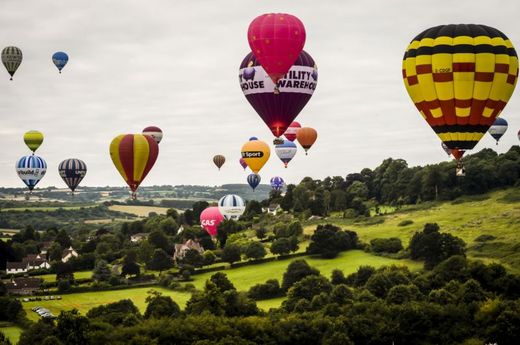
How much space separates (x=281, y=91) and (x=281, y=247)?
40.9 meters

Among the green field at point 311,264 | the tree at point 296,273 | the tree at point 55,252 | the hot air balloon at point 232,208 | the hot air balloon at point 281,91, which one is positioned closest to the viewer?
the hot air balloon at point 281,91

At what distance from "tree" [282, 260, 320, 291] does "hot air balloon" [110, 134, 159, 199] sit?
18571mm

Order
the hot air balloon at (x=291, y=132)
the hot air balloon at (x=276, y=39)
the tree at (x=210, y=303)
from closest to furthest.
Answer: the hot air balloon at (x=276, y=39)
the tree at (x=210, y=303)
the hot air balloon at (x=291, y=132)

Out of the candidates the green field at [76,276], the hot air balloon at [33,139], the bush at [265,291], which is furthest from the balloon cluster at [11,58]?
the bush at [265,291]

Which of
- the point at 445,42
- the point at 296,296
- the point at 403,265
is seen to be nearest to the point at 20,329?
the point at 296,296

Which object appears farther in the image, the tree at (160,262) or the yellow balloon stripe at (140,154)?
the tree at (160,262)

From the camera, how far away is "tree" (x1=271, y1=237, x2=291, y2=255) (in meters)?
98.1

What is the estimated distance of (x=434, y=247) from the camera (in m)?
87.1

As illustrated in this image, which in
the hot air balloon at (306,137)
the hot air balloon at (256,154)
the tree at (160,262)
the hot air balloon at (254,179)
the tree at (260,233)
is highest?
the hot air balloon at (306,137)

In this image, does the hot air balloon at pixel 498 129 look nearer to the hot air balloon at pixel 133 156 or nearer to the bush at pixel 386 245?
the bush at pixel 386 245

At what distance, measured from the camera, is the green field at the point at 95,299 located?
262ft

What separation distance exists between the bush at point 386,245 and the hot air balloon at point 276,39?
42351mm

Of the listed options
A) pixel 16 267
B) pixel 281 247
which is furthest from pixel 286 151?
pixel 16 267

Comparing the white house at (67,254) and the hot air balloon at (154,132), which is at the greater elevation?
the hot air balloon at (154,132)
